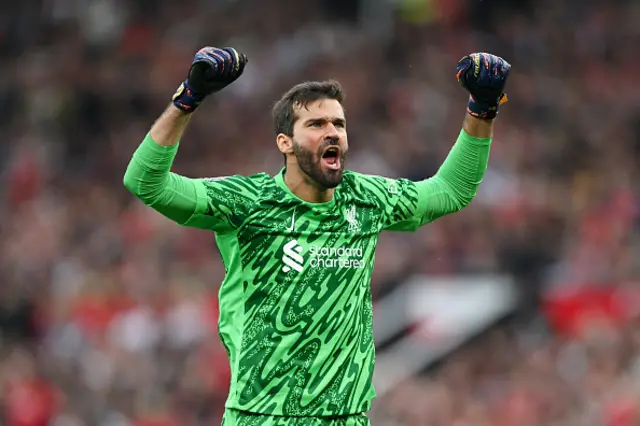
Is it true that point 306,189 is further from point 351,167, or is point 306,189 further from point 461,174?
point 351,167

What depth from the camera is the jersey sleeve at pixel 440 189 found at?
22.1 feet

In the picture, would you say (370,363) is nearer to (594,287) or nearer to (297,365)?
(297,365)

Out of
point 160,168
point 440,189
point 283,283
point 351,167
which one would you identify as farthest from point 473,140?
point 351,167

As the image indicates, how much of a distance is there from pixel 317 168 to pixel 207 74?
2.18 feet

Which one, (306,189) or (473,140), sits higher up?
(473,140)

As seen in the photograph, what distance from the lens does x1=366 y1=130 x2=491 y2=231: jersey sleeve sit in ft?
22.1

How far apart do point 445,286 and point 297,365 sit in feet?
24.8

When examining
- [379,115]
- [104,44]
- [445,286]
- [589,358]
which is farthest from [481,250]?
[104,44]

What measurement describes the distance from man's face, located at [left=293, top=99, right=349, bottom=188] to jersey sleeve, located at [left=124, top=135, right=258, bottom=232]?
10.9 inches

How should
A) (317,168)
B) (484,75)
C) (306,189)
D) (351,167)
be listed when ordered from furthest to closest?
1. (351,167)
2. (484,75)
3. (306,189)
4. (317,168)

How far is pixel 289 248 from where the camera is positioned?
249 inches

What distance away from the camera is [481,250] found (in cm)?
1397

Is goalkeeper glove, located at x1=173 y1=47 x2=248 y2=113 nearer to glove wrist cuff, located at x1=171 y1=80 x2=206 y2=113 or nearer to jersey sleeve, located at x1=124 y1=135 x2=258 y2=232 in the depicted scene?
glove wrist cuff, located at x1=171 y1=80 x2=206 y2=113

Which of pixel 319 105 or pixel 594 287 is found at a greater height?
pixel 594 287
